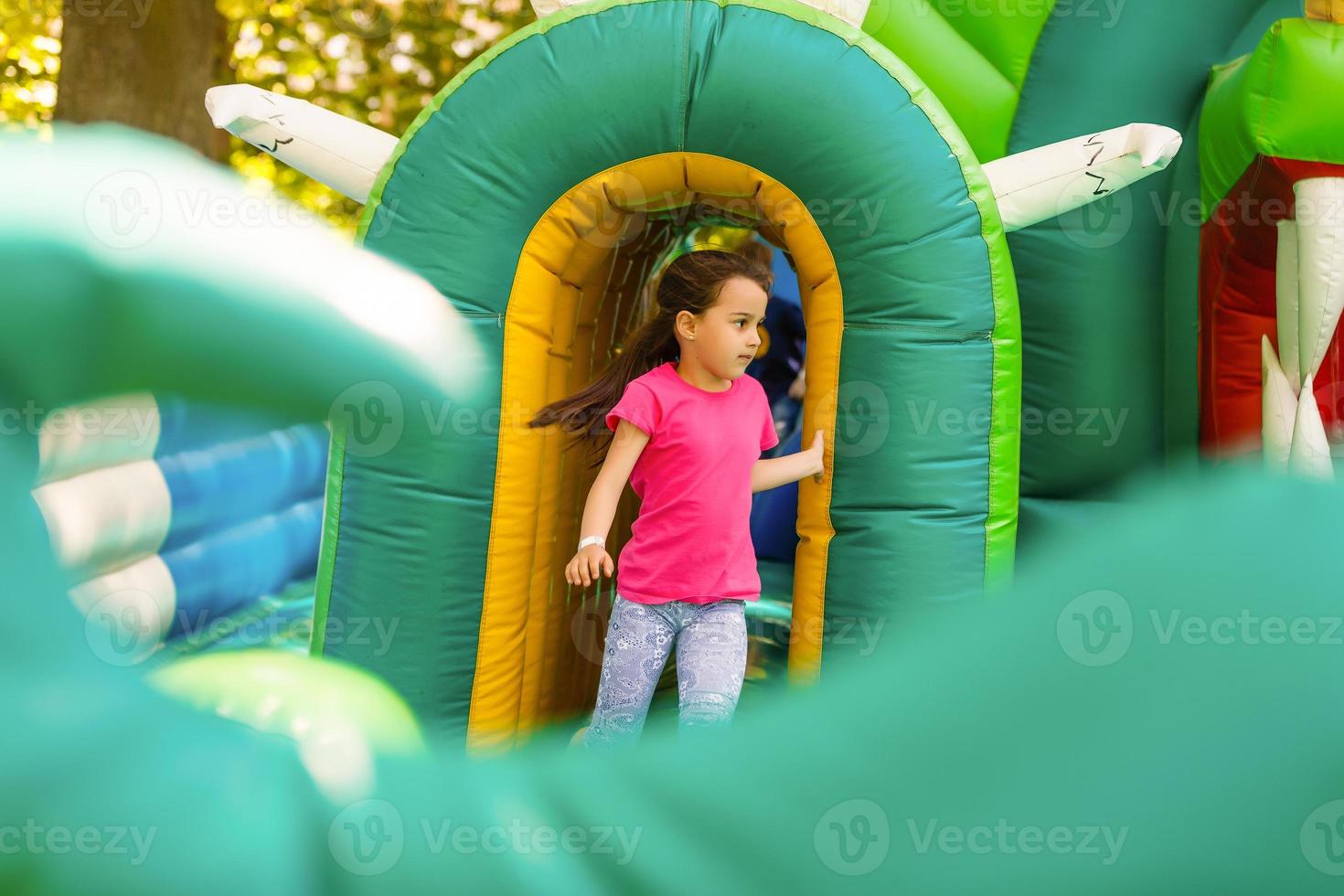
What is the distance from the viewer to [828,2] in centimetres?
254

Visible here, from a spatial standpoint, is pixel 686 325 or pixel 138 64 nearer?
pixel 686 325

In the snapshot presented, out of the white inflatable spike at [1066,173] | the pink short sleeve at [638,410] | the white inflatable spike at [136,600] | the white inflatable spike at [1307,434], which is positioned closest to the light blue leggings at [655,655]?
the pink short sleeve at [638,410]

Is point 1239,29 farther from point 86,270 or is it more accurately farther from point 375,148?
point 86,270

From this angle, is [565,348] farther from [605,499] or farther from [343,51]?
[343,51]

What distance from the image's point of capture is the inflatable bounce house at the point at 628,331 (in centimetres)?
52

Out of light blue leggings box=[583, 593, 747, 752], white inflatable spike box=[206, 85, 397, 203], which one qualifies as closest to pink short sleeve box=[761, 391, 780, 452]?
light blue leggings box=[583, 593, 747, 752]

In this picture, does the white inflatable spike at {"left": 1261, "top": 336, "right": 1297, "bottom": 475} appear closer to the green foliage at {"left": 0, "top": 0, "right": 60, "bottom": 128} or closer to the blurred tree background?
the blurred tree background

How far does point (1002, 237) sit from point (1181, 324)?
1.14 m

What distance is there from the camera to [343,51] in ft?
22.1

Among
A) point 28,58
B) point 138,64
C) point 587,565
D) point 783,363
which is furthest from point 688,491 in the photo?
point 28,58

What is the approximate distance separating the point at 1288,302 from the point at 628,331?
1751 mm

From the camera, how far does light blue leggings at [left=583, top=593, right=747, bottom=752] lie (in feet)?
7.52

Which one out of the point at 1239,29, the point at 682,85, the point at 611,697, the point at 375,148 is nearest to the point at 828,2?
the point at 682,85

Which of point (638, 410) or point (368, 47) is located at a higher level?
point (368, 47)
